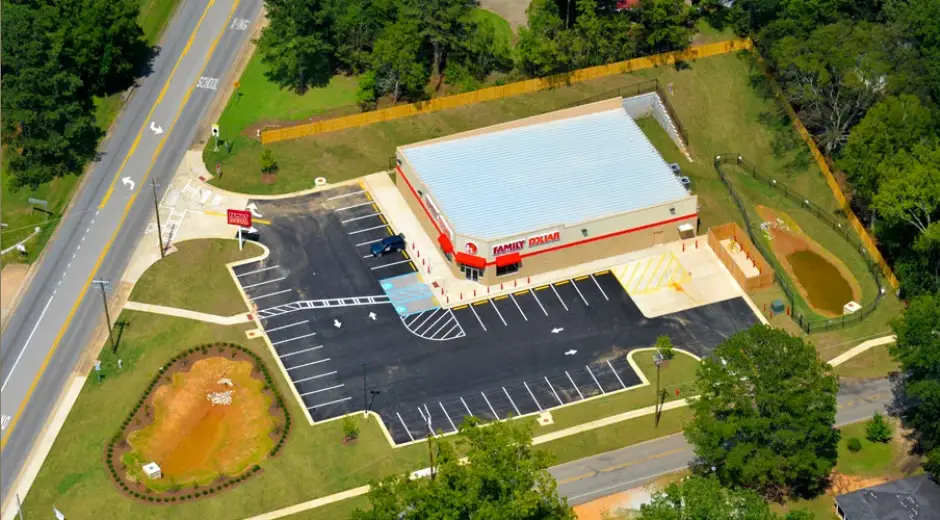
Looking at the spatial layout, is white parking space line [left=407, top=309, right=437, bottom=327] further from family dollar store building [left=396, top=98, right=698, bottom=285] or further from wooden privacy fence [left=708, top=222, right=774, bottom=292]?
wooden privacy fence [left=708, top=222, right=774, bottom=292]

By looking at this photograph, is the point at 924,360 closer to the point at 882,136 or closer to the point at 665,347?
the point at 665,347

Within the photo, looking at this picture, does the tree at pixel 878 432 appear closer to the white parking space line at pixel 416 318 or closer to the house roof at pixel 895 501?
the house roof at pixel 895 501

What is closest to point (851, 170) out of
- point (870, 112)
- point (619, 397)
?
point (870, 112)

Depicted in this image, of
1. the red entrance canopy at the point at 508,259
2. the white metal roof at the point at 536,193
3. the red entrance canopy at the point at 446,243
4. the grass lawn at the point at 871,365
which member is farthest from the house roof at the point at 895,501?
the red entrance canopy at the point at 446,243

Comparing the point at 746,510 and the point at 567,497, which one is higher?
the point at 746,510

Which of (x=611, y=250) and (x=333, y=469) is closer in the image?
(x=333, y=469)

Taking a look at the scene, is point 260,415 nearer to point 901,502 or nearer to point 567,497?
point 567,497

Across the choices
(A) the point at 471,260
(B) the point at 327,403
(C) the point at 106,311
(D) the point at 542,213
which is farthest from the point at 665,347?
(C) the point at 106,311
